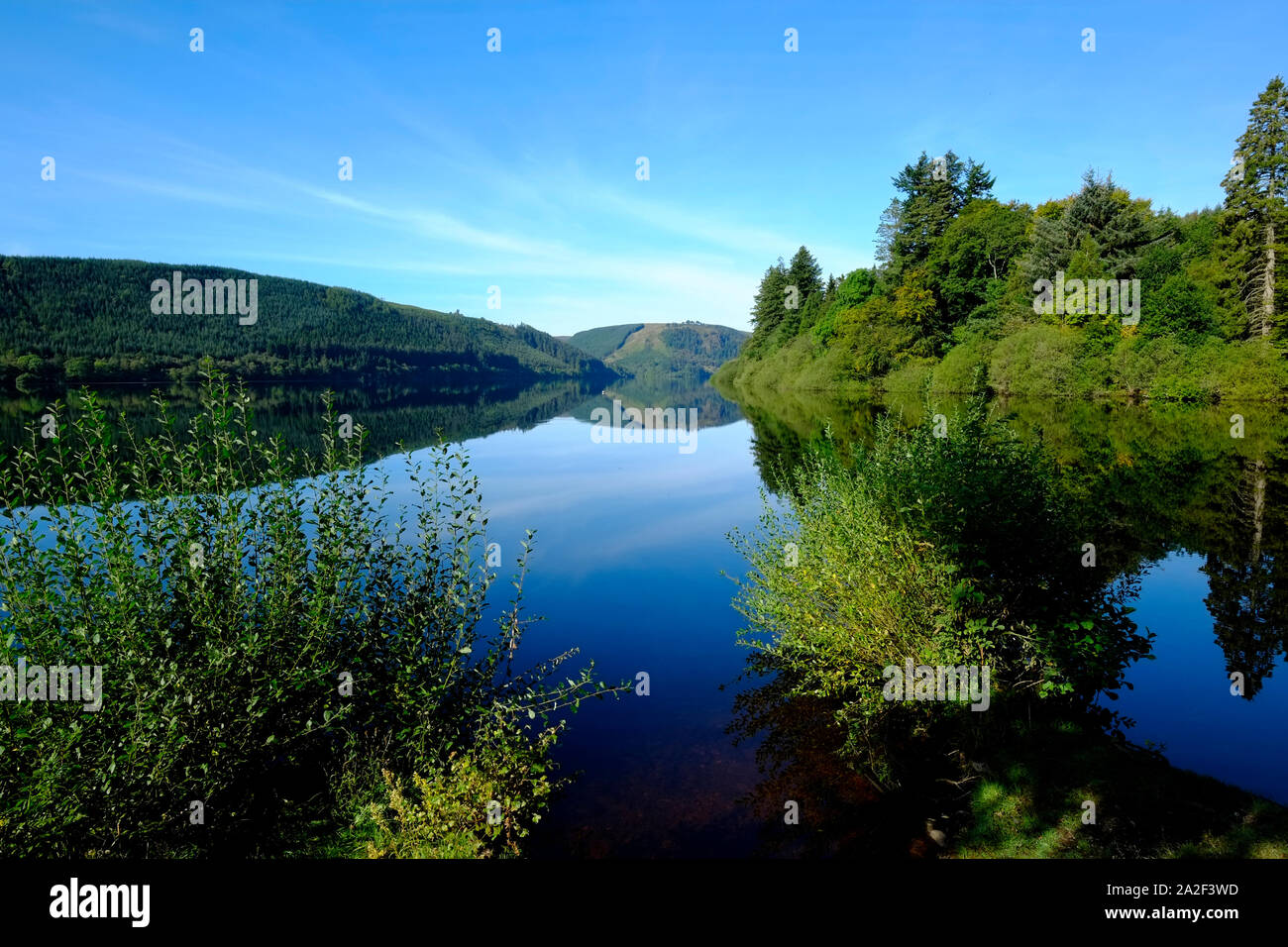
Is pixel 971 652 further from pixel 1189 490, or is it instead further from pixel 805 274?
pixel 805 274

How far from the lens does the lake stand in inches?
389

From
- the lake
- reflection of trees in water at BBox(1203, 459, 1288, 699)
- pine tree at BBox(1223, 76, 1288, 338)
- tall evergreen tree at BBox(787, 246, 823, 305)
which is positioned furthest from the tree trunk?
tall evergreen tree at BBox(787, 246, 823, 305)

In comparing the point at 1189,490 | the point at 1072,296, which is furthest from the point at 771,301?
the point at 1189,490

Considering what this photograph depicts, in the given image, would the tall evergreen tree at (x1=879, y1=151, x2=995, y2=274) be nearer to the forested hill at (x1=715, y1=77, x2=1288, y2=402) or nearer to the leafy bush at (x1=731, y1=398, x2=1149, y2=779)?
the forested hill at (x1=715, y1=77, x2=1288, y2=402)

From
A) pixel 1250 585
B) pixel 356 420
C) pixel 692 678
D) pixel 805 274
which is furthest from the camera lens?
pixel 805 274

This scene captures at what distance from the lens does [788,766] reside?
35.6ft

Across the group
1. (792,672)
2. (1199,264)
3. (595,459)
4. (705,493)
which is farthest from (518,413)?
(792,672)

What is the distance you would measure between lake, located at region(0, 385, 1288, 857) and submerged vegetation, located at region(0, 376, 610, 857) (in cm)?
210

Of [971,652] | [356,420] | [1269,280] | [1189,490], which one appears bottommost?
[971,652]

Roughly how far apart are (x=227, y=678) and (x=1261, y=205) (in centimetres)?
7643

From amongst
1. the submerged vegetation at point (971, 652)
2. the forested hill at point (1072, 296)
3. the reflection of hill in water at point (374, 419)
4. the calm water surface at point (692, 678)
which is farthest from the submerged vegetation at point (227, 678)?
the forested hill at point (1072, 296)

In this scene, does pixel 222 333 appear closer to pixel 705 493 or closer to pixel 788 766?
pixel 705 493

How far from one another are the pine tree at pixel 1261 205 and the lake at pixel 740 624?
17.1 m

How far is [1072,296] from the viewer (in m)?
63.2
